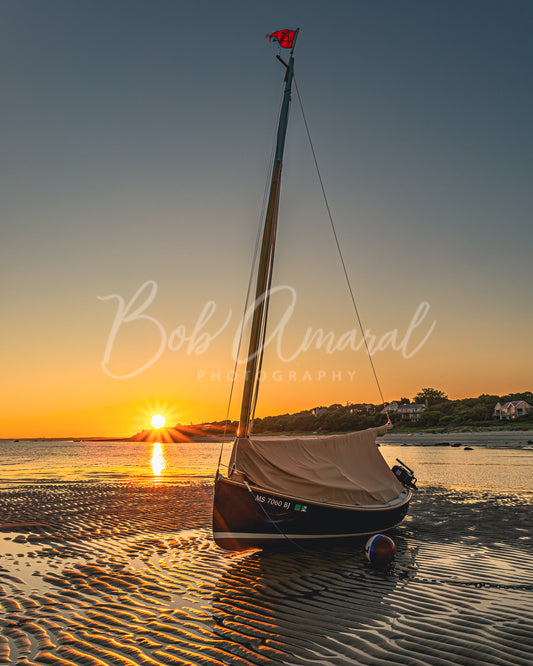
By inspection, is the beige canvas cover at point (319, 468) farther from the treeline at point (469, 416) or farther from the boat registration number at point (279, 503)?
the treeline at point (469, 416)

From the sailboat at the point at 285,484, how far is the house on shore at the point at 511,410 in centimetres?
13303

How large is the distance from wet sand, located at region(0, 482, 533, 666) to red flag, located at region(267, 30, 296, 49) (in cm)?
1713

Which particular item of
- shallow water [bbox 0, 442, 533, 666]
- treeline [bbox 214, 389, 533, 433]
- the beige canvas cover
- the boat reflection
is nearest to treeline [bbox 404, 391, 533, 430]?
treeline [bbox 214, 389, 533, 433]

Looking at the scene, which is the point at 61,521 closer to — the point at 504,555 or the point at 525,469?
the point at 504,555

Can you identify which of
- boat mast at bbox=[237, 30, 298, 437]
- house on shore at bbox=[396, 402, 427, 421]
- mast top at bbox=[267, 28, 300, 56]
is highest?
mast top at bbox=[267, 28, 300, 56]

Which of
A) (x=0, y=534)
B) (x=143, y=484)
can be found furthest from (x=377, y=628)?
(x=143, y=484)

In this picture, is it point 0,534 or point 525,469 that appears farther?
point 525,469

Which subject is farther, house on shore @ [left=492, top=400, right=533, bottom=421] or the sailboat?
house on shore @ [left=492, top=400, right=533, bottom=421]

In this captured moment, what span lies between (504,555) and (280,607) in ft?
24.2

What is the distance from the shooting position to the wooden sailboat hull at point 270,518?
12258 mm

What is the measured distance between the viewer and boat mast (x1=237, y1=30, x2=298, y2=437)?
13492mm

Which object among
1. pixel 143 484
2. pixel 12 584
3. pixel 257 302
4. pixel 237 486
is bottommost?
pixel 143 484

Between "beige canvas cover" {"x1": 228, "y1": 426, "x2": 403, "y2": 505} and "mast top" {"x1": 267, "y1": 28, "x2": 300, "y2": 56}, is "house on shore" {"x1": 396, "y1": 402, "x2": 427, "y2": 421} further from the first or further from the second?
"mast top" {"x1": 267, "y1": 28, "x2": 300, "y2": 56}

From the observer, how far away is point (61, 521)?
62.1 ft
